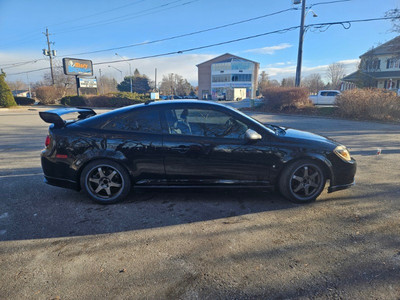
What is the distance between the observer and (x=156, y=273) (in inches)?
90.4

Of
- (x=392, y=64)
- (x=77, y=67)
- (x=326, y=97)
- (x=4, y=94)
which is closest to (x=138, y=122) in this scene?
(x=326, y=97)

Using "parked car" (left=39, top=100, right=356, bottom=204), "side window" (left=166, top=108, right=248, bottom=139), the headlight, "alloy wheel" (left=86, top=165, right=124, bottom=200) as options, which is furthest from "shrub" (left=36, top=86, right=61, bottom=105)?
the headlight

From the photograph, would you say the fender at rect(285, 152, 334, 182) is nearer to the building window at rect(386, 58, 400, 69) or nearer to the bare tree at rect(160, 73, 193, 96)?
the building window at rect(386, 58, 400, 69)

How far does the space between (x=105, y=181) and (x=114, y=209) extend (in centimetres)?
43

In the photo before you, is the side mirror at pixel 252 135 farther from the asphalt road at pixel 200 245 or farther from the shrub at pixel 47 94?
the shrub at pixel 47 94

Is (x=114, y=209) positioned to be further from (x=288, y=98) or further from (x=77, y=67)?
(x=77, y=67)

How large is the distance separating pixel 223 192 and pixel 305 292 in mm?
2123

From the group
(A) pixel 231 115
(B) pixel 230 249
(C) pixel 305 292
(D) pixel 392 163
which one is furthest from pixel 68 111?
(D) pixel 392 163

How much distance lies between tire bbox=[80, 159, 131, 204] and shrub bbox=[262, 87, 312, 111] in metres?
19.7

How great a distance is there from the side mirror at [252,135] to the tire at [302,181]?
65 cm

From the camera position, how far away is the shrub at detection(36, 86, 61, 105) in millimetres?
34344

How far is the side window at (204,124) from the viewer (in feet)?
11.8

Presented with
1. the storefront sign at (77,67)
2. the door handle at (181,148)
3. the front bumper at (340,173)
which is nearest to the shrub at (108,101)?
the storefront sign at (77,67)

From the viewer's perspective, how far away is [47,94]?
34594 mm
